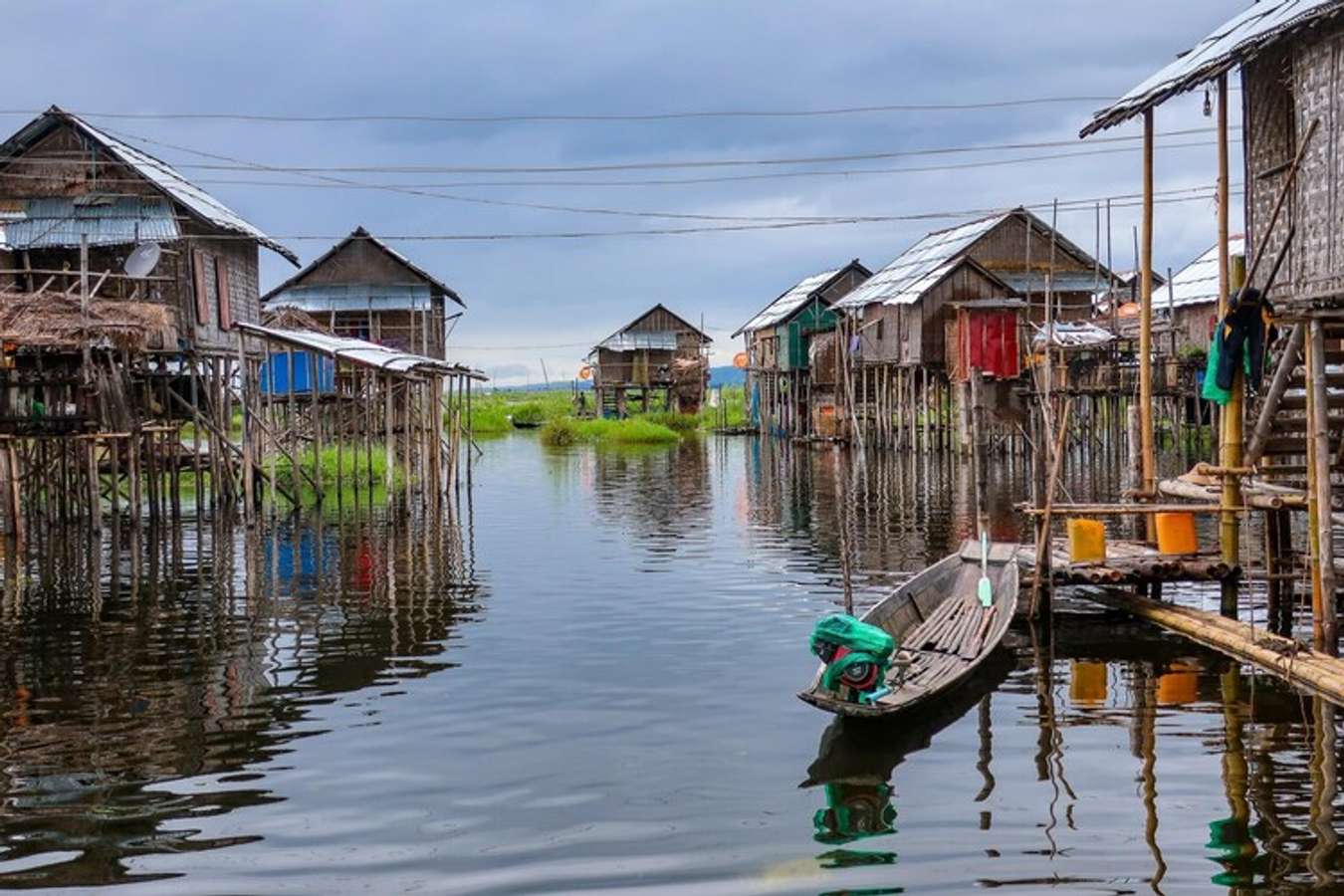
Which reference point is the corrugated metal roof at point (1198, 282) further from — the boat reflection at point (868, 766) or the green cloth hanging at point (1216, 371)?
the boat reflection at point (868, 766)

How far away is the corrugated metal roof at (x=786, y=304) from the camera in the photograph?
197 feet

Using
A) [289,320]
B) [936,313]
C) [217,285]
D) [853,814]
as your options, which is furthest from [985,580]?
[936,313]

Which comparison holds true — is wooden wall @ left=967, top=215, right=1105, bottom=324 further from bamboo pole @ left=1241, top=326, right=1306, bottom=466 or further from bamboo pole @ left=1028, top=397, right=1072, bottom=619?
bamboo pole @ left=1241, top=326, right=1306, bottom=466

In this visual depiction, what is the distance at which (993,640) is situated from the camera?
42.3ft

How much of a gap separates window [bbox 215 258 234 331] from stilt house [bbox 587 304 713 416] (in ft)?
135

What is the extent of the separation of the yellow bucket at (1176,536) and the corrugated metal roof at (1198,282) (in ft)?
82.4

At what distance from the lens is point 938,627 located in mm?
14219

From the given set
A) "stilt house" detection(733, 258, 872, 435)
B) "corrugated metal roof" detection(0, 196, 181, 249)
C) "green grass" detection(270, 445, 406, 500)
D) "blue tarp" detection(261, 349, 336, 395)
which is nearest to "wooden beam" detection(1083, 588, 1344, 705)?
"corrugated metal roof" detection(0, 196, 181, 249)

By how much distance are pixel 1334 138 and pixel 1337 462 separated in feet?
11.3

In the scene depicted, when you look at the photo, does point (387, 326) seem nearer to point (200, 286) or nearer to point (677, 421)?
point (200, 286)

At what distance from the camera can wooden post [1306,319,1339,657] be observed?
12.1 metres

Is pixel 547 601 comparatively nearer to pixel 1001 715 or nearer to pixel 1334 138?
pixel 1001 715

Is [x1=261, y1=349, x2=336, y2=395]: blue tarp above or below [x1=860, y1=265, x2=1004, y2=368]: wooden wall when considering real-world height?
below

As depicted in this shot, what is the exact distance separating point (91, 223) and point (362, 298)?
20.3 metres
